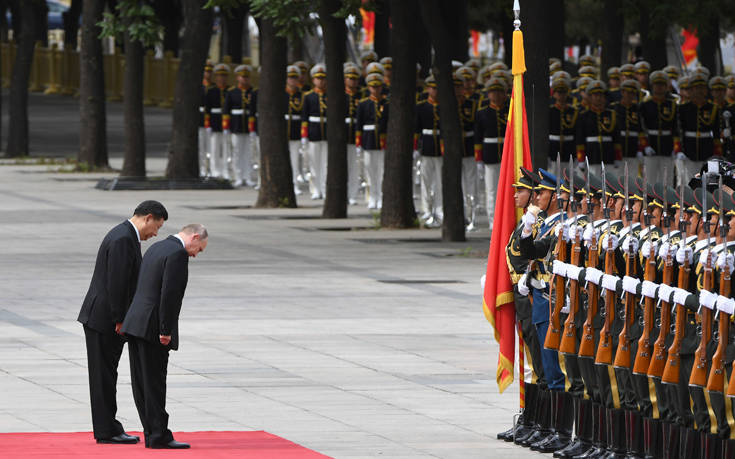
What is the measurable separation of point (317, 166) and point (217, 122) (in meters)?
4.34

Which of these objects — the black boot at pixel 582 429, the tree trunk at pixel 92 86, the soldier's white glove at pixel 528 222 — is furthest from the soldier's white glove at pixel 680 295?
the tree trunk at pixel 92 86

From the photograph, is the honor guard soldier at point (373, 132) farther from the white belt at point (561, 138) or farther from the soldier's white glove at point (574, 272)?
the soldier's white glove at point (574, 272)

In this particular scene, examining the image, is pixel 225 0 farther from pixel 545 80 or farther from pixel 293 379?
pixel 293 379

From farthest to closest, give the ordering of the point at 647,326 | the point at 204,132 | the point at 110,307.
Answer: the point at 204,132 → the point at 110,307 → the point at 647,326

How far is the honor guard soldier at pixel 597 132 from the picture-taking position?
26.8 metres

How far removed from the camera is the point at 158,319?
1123cm

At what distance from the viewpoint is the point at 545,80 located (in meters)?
21.8

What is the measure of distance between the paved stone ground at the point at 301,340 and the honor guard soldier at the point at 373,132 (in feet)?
8.29

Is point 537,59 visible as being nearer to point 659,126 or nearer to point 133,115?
point 659,126

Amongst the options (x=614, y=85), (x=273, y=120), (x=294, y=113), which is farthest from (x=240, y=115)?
(x=614, y=85)

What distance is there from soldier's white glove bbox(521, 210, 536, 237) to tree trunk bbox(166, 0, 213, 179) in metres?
22.8

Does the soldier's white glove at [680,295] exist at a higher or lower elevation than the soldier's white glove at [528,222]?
lower

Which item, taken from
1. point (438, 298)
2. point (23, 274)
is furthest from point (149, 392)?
point (23, 274)

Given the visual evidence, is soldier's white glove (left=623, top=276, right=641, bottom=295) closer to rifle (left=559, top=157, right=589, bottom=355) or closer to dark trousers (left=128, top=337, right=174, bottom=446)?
rifle (left=559, top=157, right=589, bottom=355)
